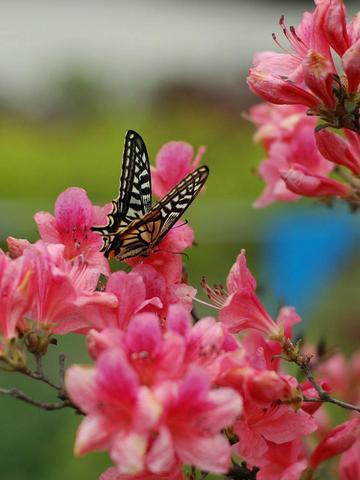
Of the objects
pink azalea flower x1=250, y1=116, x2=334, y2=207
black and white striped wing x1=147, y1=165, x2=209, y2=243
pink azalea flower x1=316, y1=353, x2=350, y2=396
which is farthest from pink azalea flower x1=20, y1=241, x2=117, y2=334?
pink azalea flower x1=316, y1=353, x2=350, y2=396

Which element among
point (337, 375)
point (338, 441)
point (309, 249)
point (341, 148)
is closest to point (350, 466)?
point (338, 441)

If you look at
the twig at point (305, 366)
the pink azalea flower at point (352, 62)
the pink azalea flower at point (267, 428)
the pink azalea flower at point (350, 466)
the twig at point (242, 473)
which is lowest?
the pink azalea flower at point (350, 466)

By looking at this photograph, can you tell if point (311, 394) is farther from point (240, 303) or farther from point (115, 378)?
point (115, 378)

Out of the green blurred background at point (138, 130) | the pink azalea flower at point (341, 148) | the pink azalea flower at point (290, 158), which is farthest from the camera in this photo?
the green blurred background at point (138, 130)

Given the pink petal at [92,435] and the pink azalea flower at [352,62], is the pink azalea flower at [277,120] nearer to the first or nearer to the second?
the pink azalea flower at [352,62]

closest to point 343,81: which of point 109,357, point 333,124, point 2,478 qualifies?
point 333,124

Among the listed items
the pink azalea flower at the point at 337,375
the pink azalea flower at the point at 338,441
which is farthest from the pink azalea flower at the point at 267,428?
the pink azalea flower at the point at 337,375

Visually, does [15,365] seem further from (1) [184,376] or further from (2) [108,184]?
(2) [108,184]
